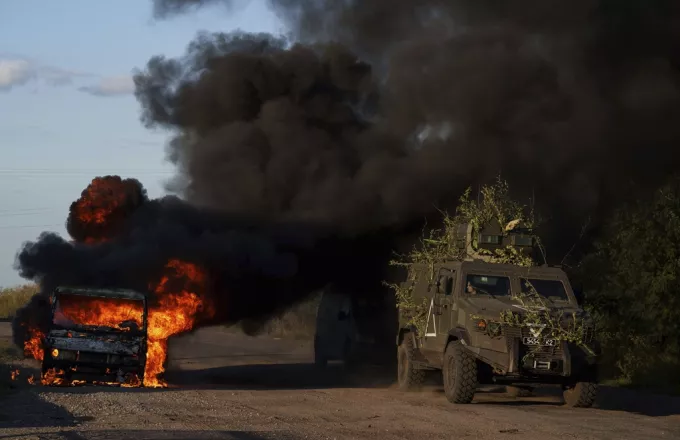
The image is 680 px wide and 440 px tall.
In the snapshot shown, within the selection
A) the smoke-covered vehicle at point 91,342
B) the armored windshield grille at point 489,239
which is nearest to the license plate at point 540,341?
the armored windshield grille at point 489,239

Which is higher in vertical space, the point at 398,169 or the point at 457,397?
the point at 398,169

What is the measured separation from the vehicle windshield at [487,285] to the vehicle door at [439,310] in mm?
290

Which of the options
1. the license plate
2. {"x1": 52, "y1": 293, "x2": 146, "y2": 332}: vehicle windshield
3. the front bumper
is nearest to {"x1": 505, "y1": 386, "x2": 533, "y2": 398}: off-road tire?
the front bumper

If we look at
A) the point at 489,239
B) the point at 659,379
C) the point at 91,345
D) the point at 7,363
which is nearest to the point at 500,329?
the point at 489,239

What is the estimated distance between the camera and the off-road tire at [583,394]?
46.5 ft

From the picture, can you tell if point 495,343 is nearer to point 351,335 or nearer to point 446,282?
point 446,282

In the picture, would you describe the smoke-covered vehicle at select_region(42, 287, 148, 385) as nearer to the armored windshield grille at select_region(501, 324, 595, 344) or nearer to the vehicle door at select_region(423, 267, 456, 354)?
the vehicle door at select_region(423, 267, 456, 354)

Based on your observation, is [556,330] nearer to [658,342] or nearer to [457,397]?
[457,397]

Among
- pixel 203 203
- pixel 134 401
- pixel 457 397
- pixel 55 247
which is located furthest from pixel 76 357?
pixel 203 203

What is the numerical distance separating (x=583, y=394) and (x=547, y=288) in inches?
67.6

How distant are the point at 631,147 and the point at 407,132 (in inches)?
222

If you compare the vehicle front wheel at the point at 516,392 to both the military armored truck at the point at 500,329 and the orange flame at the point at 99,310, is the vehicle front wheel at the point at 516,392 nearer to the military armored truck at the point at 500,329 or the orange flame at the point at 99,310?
the military armored truck at the point at 500,329

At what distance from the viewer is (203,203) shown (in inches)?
1016

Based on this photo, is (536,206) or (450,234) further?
(536,206)
